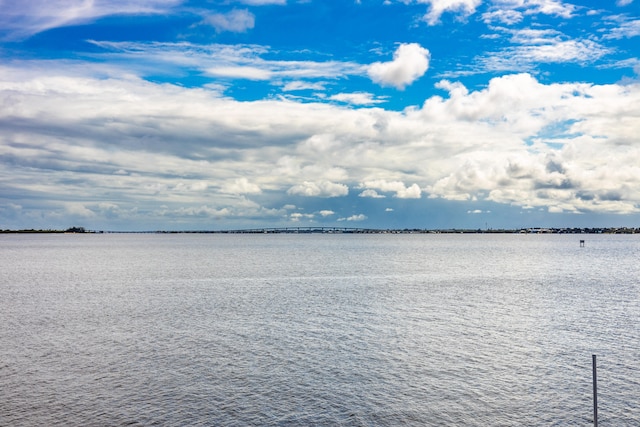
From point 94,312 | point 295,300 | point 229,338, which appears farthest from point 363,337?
point 94,312

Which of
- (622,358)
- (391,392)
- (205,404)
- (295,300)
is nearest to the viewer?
(205,404)

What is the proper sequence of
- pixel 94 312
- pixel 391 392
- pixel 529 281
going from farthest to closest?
pixel 529 281 → pixel 94 312 → pixel 391 392

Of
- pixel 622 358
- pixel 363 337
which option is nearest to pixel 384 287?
pixel 363 337

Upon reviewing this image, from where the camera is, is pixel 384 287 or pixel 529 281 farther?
pixel 529 281

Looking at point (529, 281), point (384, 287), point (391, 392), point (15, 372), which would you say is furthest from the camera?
point (529, 281)

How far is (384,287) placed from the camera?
96438 millimetres

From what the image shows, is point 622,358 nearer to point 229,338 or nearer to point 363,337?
point 363,337

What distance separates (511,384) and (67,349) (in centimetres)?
3765

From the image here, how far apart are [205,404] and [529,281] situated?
90.3 m

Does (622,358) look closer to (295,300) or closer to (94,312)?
(295,300)

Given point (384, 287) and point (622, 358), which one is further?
point (384, 287)

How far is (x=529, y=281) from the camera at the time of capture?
355 feet

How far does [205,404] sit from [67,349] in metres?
20.7

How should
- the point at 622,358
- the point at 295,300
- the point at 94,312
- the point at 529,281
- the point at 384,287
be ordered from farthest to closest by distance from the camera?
1. the point at 529,281
2. the point at 384,287
3. the point at 295,300
4. the point at 94,312
5. the point at 622,358
